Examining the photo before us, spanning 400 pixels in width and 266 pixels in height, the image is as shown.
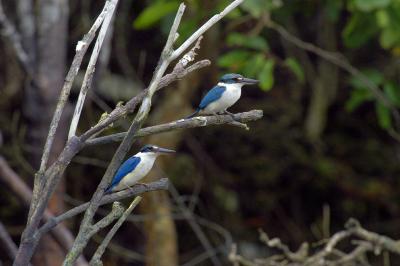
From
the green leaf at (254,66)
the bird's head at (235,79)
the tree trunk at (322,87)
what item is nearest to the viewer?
the bird's head at (235,79)

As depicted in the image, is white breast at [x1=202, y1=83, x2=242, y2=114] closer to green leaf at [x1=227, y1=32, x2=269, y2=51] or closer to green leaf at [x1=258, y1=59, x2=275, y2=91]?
green leaf at [x1=258, y1=59, x2=275, y2=91]

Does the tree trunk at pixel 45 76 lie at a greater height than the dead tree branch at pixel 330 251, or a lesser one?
greater

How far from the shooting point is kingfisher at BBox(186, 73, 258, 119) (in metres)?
2.83

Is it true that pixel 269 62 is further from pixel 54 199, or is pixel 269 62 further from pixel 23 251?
pixel 23 251

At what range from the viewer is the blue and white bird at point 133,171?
259cm

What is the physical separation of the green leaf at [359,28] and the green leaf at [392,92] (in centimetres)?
35

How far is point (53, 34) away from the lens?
15.0 feet

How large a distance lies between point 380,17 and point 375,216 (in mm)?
3078

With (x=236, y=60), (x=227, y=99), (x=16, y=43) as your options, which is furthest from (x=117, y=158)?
(x=16, y=43)

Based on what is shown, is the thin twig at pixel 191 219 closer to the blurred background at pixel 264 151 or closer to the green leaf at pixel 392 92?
the blurred background at pixel 264 151

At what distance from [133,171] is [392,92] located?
8.32 ft

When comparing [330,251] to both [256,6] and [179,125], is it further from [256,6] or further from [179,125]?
[179,125]

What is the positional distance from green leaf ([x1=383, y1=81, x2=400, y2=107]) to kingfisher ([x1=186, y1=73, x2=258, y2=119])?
2.06 meters

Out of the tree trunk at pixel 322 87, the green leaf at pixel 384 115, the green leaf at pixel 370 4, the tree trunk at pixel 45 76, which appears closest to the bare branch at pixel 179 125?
the green leaf at pixel 370 4
